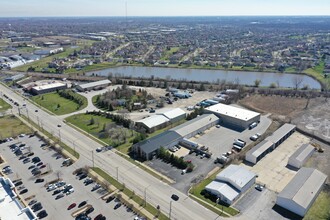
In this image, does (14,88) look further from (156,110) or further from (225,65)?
(225,65)

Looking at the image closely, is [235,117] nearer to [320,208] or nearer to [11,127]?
[320,208]

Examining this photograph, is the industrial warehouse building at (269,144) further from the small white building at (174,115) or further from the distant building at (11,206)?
the distant building at (11,206)

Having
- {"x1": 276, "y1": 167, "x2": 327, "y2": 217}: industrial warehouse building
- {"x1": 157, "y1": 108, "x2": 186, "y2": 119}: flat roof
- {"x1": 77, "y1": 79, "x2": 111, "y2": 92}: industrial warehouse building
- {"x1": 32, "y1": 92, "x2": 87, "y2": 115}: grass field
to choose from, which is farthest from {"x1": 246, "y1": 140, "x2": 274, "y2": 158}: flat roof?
{"x1": 77, "y1": 79, "x2": 111, "y2": 92}: industrial warehouse building

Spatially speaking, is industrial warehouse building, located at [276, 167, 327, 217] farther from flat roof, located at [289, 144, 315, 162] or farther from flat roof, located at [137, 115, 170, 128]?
flat roof, located at [137, 115, 170, 128]

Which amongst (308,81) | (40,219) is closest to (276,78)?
(308,81)

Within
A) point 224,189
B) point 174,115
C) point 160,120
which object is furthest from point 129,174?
point 174,115
